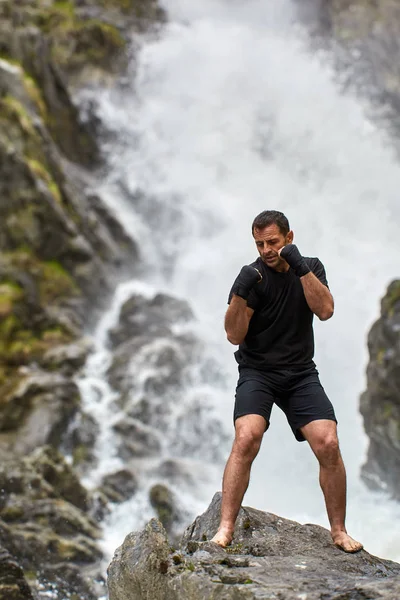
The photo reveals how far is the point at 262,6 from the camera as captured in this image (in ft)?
127

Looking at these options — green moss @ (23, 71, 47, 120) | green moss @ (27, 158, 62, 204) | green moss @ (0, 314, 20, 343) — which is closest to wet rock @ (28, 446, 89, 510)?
green moss @ (0, 314, 20, 343)

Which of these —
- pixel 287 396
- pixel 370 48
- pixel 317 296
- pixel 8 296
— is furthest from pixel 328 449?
pixel 370 48

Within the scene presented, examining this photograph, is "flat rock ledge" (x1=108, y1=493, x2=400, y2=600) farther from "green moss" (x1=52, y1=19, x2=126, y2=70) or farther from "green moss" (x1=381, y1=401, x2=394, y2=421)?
"green moss" (x1=52, y1=19, x2=126, y2=70)

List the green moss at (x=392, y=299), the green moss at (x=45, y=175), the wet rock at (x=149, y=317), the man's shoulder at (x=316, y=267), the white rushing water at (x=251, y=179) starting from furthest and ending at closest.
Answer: the green moss at (x=45, y=175), the wet rock at (x=149, y=317), the white rushing water at (x=251, y=179), the green moss at (x=392, y=299), the man's shoulder at (x=316, y=267)

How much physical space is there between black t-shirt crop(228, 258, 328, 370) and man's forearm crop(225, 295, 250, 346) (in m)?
0.09

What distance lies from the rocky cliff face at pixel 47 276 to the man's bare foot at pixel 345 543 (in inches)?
114

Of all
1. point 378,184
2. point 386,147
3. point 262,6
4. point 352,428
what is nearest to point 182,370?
point 352,428

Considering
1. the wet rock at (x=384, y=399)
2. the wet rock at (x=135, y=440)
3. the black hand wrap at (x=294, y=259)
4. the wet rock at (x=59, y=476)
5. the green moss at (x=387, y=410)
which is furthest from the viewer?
the wet rock at (x=135, y=440)

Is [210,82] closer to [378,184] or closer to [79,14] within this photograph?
[79,14]

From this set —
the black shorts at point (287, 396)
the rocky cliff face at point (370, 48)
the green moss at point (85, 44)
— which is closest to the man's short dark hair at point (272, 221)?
the black shorts at point (287, 396)

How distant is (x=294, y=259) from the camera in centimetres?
435

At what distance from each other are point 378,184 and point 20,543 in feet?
72.9

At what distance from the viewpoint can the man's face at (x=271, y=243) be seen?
452 cm

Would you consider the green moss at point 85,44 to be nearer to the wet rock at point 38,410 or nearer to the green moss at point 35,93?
the green moss at point 35,93
